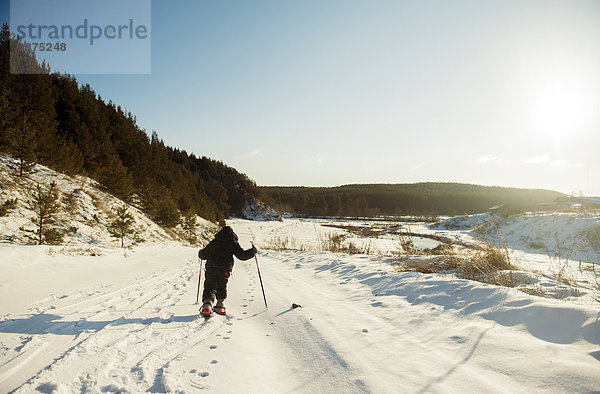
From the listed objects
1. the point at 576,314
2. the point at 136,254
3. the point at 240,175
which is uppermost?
the point at 240,175

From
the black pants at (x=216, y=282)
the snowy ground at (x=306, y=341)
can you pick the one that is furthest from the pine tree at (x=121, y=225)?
the black pants at (x=216, y=282)

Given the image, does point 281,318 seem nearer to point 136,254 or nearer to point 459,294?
point 459,294

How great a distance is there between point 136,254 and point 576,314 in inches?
518

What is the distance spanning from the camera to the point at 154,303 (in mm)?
4859

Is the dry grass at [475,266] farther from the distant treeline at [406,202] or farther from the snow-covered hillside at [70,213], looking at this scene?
the distant treeline at [406,202]

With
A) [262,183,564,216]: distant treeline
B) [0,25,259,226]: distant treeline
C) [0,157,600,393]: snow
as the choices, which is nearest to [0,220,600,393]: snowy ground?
[0,157,600,393]: snow

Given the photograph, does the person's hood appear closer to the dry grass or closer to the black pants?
the black pants

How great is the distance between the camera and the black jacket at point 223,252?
5047 millimetres

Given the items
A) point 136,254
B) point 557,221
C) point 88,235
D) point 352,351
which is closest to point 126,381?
point 352,351

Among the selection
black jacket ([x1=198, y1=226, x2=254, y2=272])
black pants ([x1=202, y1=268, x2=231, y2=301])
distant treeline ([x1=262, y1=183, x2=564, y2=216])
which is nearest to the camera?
black pants ([x1=202, y1=268, x2=231, y2=301])

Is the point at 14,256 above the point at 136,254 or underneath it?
above

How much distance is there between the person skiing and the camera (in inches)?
182

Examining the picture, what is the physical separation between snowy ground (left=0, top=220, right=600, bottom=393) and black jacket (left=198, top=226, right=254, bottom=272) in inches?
33.3

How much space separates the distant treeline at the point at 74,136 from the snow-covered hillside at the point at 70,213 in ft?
2.30
